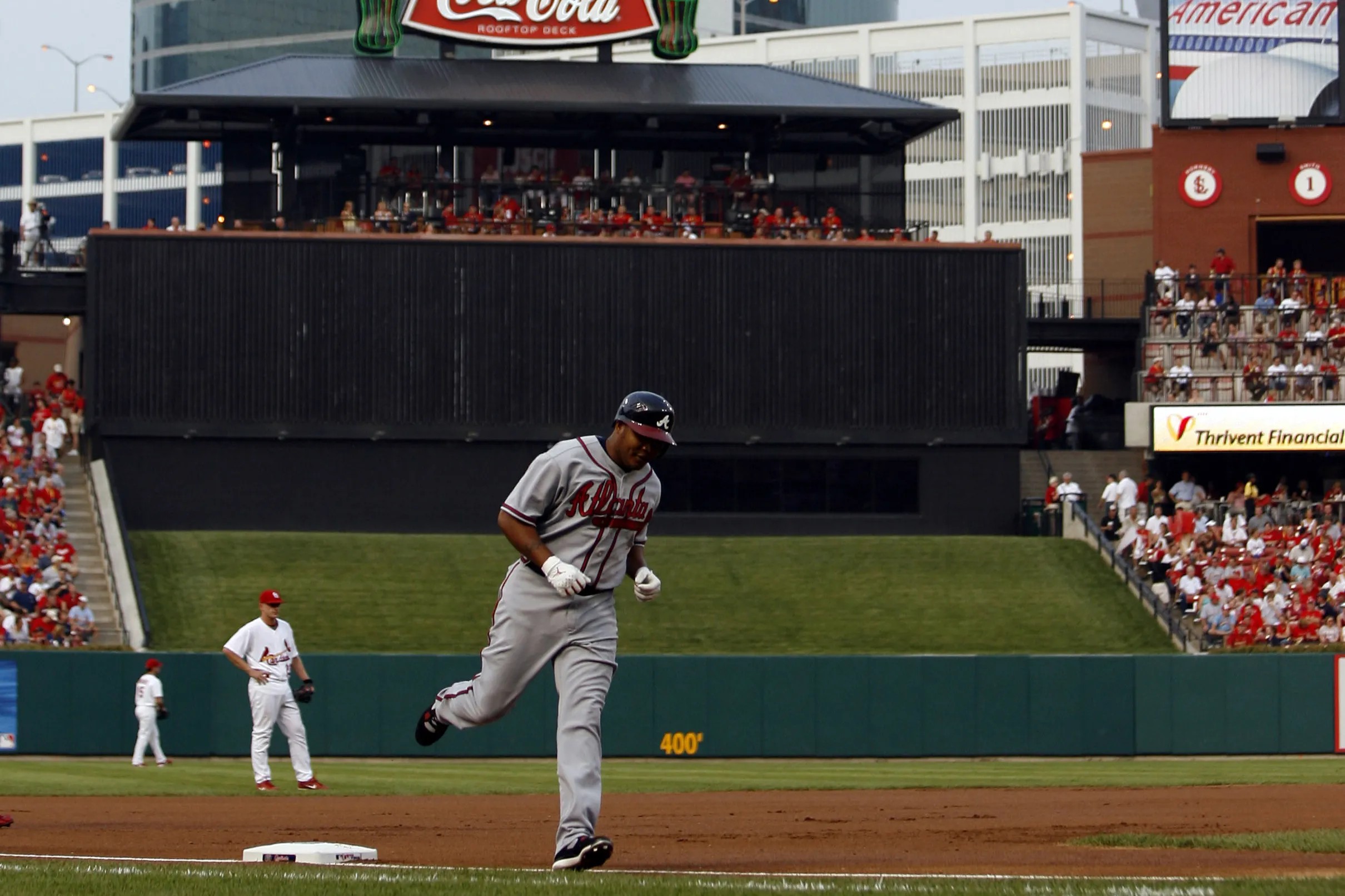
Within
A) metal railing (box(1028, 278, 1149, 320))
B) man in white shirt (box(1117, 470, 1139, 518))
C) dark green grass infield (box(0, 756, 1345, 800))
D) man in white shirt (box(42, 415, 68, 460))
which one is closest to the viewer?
dark green grass infield (box(0, 756, 1345, 800))

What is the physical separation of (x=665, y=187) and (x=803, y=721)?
17.2 metres

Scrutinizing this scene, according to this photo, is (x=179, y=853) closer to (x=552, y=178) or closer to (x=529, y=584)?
(x=529, y=584)

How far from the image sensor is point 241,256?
40.2 m

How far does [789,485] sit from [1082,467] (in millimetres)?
6660

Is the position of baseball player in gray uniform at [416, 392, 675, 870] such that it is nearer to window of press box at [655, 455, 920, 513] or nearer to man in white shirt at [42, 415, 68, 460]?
man in white shirt at [42, 415, 68, 460]

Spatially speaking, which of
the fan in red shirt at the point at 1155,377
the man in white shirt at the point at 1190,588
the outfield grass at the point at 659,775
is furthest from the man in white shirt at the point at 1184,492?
the outfield grass at the point at 659,775

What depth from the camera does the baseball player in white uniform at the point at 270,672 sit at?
18078 millimetres

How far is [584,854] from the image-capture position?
9.34 m

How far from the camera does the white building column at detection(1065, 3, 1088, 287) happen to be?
89312 mm

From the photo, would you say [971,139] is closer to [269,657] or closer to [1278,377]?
[1278,377]

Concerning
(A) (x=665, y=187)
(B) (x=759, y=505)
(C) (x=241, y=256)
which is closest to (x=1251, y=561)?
(B) (x=759, y=505)

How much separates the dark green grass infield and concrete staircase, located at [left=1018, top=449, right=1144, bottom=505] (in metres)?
14.9

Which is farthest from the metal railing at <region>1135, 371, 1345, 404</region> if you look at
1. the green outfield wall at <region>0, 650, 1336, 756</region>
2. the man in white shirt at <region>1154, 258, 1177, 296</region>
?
the green outfield wall at <region>0, 650, 1336, 756</region>

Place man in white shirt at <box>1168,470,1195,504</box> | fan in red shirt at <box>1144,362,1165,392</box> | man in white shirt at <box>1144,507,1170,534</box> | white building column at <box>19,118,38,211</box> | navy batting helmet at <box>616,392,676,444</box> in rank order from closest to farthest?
1. navy batting helmet at <box>616,392,676,444</box>
2. man in white shirt at <box>1144,507,1170,534</box>
3. man in white shirt at <box>1168,470,1195,504</box>
4. fan in red shirt at <box>1144,362,1165,392</box>
5. white building column at <box>19,118,38,211</box>
